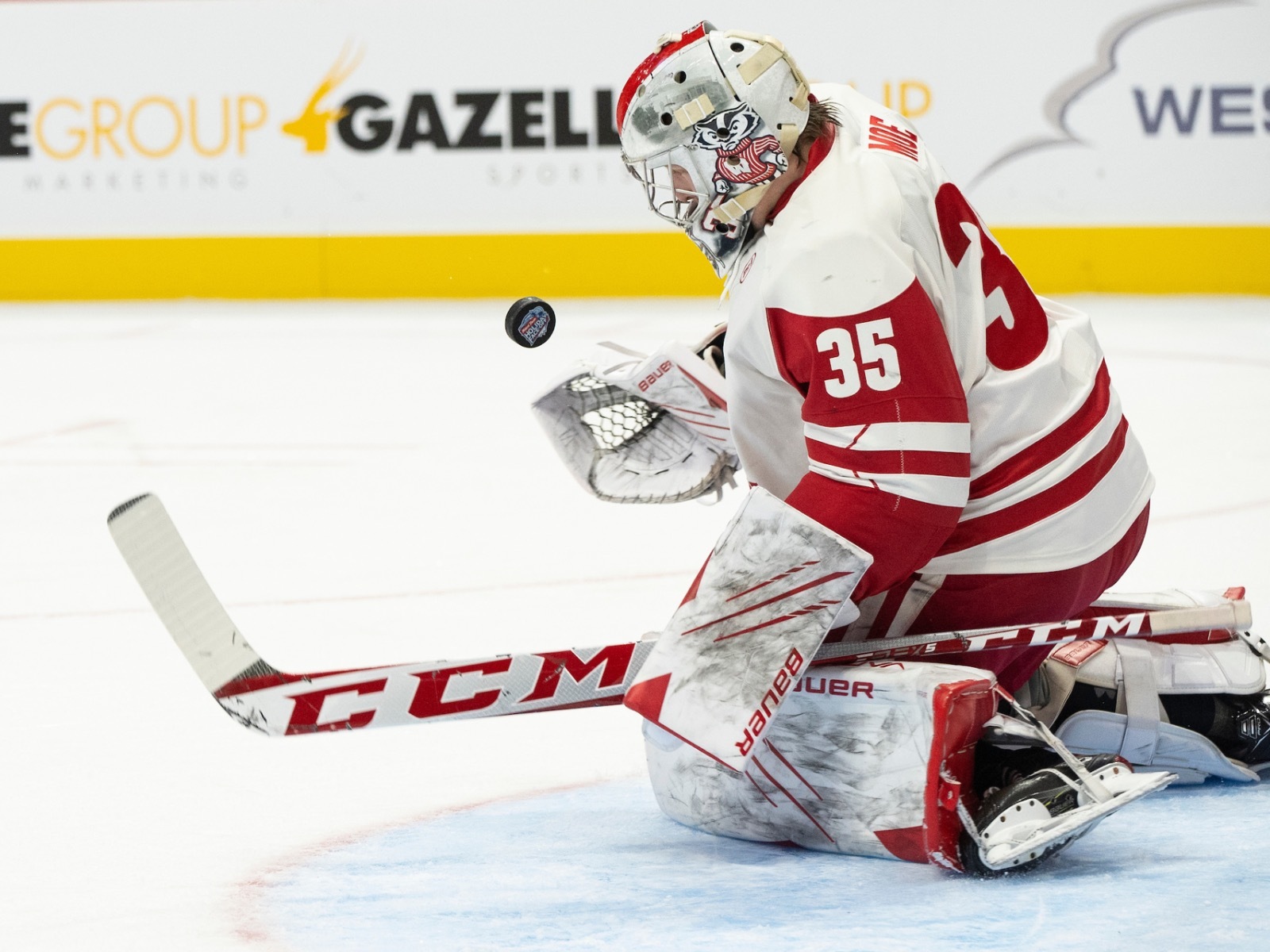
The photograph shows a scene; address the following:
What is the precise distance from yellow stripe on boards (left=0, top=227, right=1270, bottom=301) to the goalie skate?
5.54 m

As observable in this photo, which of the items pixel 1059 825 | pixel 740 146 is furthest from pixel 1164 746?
pixel 740 146

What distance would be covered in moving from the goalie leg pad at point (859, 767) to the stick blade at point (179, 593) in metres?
0.40

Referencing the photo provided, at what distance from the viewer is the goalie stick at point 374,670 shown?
5.56ft

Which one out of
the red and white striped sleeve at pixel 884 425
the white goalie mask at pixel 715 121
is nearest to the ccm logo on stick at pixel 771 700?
the red and white striped sleeve at pixel 884 425

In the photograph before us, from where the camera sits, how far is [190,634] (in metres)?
1.72

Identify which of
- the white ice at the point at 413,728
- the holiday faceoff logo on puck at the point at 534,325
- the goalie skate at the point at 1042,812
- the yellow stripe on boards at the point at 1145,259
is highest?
the holiday faceoff logo on puck at the point at 534,325

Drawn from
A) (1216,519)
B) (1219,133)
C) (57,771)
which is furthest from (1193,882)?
(1219,133)

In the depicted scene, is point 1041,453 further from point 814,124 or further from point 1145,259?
point 1145,259

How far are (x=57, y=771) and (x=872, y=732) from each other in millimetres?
935

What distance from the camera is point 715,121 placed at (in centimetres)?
176

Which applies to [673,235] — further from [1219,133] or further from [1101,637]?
[1101,637]

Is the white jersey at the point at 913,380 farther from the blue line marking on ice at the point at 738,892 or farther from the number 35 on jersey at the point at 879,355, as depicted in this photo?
the blue line marking on ice at the point at 738,892

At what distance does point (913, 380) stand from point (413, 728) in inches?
35.1

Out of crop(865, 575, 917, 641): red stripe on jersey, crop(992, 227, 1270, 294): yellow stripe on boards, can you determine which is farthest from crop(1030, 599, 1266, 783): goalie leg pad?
crop(992, 227, 1270, 294): yellow stripe on boards
